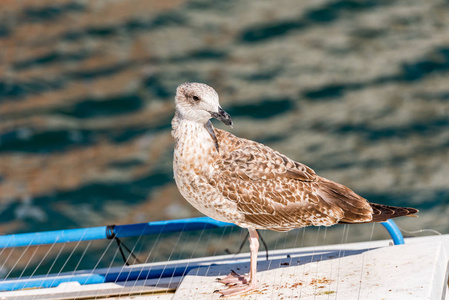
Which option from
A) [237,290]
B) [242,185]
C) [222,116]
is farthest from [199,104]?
[237,290]

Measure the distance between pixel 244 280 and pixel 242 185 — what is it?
0.59 metres

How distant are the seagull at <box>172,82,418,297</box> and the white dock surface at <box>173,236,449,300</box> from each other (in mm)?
150

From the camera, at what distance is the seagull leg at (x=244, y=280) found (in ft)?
12.0

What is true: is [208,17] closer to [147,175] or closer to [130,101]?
[130,101]

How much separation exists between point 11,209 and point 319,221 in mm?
5720

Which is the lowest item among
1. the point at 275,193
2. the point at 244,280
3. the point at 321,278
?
the point at 244,280

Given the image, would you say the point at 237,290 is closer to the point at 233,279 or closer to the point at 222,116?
the point at 233,279

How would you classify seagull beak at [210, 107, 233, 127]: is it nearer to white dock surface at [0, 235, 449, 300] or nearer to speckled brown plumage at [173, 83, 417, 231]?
speckled brown plumage at [173, 83, 417, 231]

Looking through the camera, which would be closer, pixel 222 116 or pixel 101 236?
pixel 222 116

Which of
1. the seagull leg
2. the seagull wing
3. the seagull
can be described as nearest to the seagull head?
the seagull

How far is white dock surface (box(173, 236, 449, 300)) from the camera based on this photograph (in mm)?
3340

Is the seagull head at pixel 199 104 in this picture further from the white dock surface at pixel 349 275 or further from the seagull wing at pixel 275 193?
the white dock surface at pixel 349 275

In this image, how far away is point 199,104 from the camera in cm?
359

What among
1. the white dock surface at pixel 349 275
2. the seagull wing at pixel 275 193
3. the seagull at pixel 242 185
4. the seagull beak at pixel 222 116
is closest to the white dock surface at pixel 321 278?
the white dock surface at pixel 349 275
